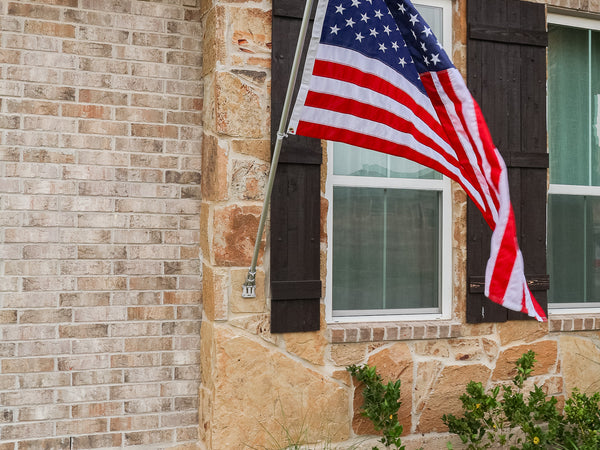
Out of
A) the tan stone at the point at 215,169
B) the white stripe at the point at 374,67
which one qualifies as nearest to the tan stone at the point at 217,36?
the tan stone at the point at 215,169

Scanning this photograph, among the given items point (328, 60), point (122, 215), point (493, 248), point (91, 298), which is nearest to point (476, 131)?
point (493, 248)

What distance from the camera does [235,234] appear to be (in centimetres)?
354

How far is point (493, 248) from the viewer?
265cm

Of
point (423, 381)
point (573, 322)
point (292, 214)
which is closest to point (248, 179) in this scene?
point (292, 214)

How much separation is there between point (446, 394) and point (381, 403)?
1.76 ft

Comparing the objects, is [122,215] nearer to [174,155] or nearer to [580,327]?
[174,155]

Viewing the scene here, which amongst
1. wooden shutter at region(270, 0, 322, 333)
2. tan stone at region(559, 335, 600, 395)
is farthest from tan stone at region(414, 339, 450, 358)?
tan stone at region(559, 335, 600, 395)

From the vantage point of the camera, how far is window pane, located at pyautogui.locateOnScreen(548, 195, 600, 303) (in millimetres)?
4414

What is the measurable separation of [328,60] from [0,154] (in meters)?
1.78

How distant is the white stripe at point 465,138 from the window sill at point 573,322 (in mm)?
1737

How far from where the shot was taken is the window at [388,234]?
390cm

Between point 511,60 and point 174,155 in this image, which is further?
point 511,60

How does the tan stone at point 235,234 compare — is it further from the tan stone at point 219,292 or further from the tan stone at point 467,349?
the tan stone at point 467,349

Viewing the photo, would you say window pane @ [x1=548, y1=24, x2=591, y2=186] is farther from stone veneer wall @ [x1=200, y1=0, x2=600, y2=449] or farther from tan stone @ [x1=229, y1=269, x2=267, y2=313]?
tan stone @ [x1=229, y1=269, x2=267, y2=313]
